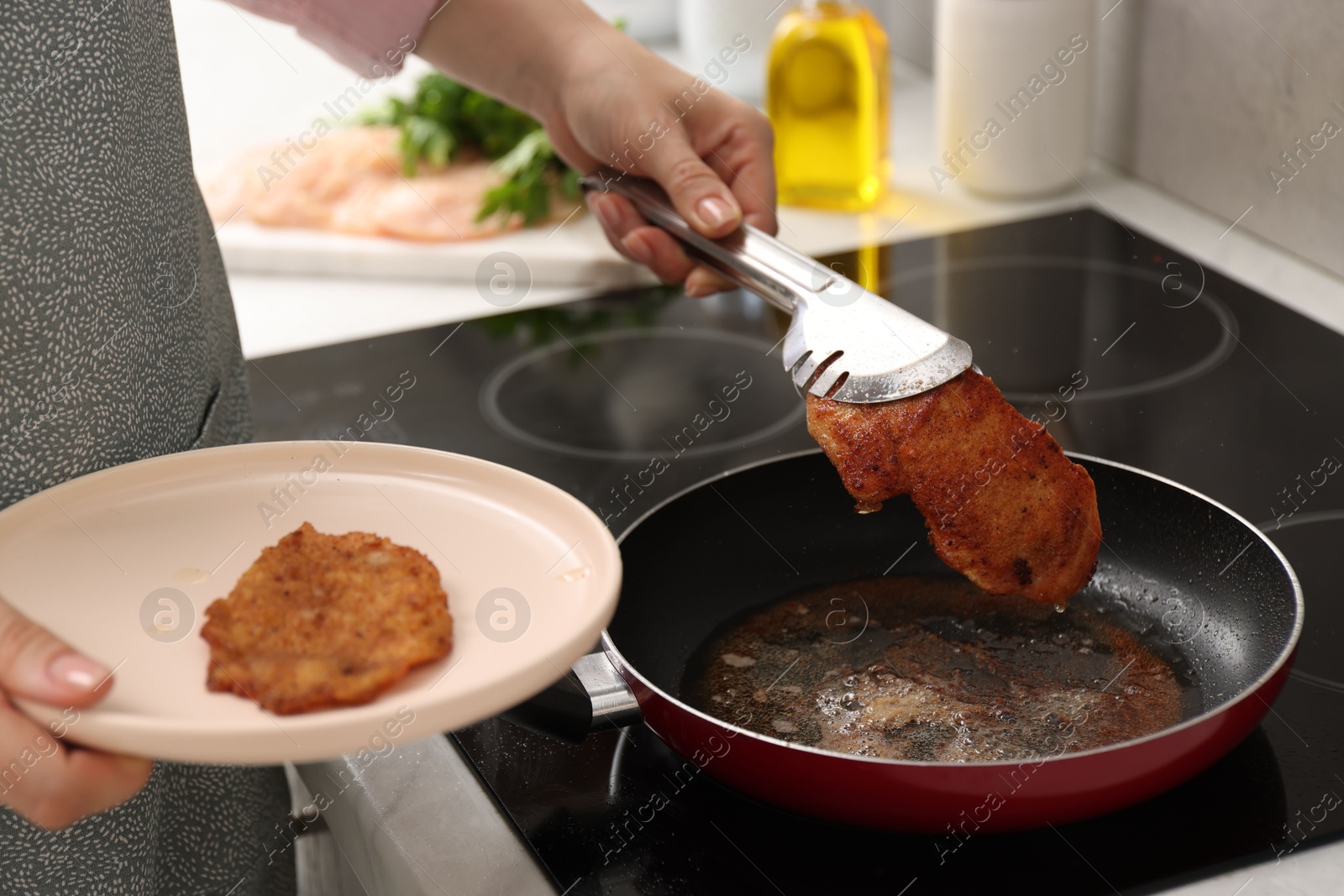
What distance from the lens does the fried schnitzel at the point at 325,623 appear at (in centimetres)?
54

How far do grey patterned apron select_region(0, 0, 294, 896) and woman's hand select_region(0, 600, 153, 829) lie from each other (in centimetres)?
21

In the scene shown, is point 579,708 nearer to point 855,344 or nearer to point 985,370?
point 855,344

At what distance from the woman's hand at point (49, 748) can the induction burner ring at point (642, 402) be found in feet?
1.90

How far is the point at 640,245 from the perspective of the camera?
111 centimetres

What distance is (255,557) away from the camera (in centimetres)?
66

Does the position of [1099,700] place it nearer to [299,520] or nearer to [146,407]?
[299,520]

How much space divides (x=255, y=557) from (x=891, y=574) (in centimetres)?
47

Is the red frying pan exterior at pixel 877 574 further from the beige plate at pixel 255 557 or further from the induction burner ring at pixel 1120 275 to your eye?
the induction burner ring at pixel 1120 275

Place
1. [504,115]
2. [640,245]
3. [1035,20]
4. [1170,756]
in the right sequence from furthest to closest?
[504,115] → [1035,20] → [640,245] → [1170,756]

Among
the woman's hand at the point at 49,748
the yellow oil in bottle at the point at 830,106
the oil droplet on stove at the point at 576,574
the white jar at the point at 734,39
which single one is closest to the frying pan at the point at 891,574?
the oil droplet on stove at the point at 576,574

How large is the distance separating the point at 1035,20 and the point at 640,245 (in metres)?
0.60

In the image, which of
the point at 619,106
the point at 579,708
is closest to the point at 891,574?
the point at 579,708

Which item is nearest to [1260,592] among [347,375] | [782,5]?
[347,375]

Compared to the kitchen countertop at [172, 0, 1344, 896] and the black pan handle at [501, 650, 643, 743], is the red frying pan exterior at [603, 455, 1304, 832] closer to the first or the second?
the black pan handle at [501, 650, 643, 743]
